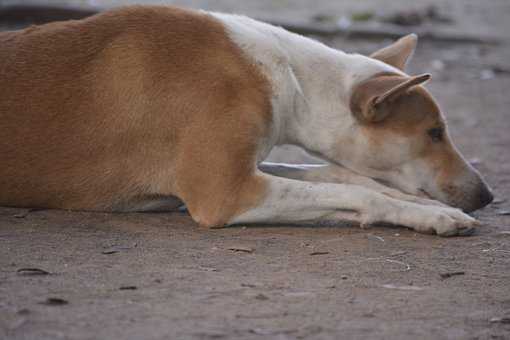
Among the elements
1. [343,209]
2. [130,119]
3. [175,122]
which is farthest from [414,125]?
[130,119]

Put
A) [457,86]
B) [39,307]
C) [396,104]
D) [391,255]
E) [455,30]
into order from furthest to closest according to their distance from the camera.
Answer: [455,30]
[457,86]
[396,104]
[391,255]
[39,307]

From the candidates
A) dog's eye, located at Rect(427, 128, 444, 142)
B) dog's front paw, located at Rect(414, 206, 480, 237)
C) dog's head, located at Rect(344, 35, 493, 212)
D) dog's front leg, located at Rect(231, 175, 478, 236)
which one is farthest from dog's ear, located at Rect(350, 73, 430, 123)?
dog's front paw, located at Rect(414, 206, 480, 237)

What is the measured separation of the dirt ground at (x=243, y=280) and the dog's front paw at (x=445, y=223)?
0.04 metres

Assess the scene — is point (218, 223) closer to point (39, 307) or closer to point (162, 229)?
point (162, 229)

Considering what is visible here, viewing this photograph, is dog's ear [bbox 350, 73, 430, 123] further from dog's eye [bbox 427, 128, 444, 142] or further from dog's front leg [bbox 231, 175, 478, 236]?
dog's front leg [bbox 231, 175, 478, 236]

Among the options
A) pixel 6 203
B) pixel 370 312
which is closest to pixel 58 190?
pixel 6 203

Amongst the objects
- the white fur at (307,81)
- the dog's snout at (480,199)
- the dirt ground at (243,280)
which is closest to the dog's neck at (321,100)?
the white fur at (307,81)

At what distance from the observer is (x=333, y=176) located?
4898mm

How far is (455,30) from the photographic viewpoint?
1185cm

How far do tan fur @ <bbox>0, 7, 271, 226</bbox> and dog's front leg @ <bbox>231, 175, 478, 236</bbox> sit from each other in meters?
0.08

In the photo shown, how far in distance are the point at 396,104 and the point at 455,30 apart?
751 cm

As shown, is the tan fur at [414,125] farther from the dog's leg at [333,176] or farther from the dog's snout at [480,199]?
the dog's leg at [333,176]

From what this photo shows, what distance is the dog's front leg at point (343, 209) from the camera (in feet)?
14.5

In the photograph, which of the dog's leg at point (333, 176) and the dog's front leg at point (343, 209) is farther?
the dog's leg at point (333, 176)
